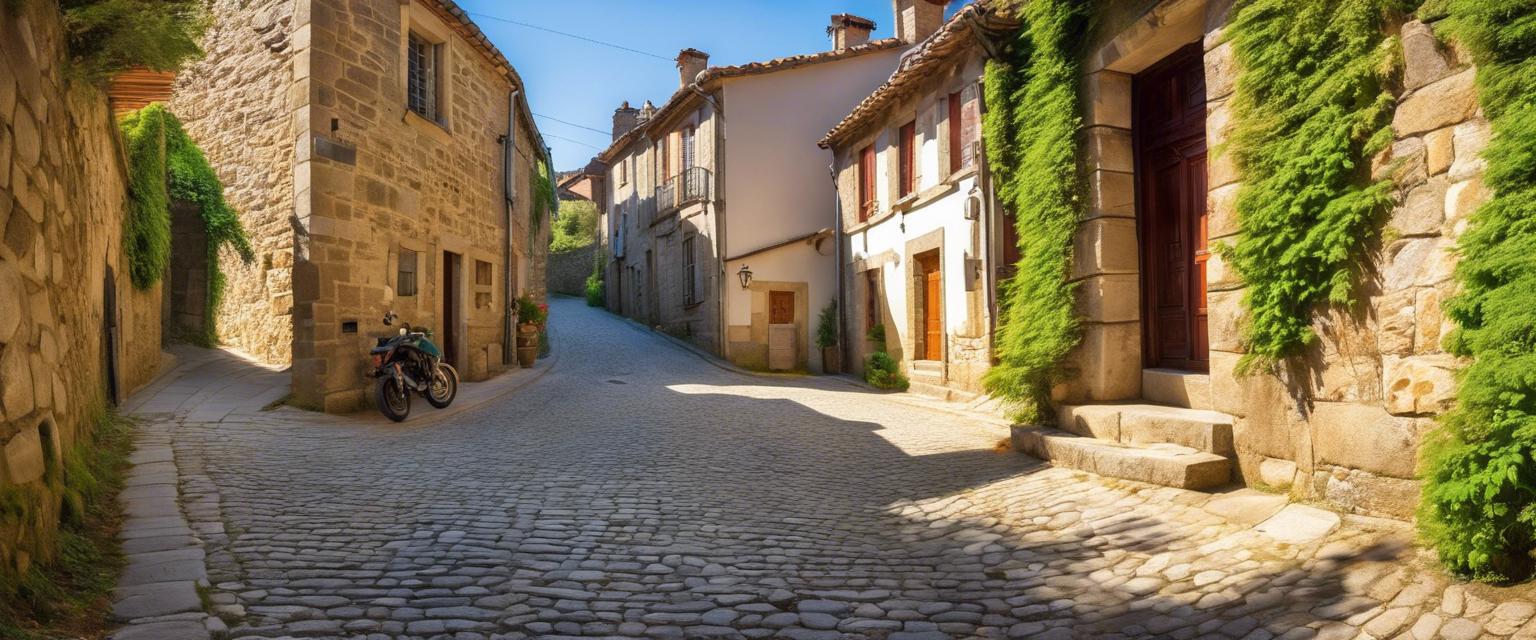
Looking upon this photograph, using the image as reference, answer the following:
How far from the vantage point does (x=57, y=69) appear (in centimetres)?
378

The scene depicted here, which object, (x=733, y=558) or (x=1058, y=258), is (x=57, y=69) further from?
(x=1058, y=258)

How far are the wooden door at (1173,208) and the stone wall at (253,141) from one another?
8319 mm

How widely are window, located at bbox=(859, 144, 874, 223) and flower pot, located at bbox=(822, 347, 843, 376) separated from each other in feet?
8.68

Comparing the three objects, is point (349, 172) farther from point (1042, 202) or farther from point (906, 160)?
point (906, 160)

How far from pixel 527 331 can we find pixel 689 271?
637cm

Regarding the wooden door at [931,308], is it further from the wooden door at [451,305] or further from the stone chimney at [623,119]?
the stone chimney at [623,119]

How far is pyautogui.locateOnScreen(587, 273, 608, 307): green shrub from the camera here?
29.2m

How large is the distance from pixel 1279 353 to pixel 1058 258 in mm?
2204

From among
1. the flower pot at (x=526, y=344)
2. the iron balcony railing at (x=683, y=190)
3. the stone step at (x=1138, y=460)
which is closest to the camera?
the stone step at (x=1138, y=460)

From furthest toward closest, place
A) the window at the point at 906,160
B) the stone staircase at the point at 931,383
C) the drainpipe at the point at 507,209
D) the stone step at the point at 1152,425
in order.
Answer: the drainpipe at the point at 507,209 → the window at the point at 906,160 → the stone staircase at the point at 931,383 → the stone step at the point at 1152,425

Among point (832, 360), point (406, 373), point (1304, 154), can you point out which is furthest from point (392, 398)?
point (832, 360)

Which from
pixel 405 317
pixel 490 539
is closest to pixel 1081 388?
pixel 490 539

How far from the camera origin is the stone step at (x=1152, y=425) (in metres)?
4.65

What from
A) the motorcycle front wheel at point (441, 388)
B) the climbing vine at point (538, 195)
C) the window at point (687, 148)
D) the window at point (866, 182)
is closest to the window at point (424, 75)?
the motorcycle front wheel at point (441, 388)
